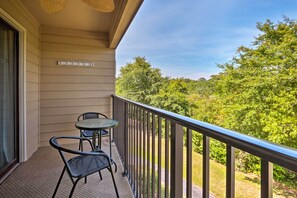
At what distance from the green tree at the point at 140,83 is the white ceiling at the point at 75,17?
9.41 m

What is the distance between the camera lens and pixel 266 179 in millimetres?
483

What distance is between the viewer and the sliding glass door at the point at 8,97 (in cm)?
227

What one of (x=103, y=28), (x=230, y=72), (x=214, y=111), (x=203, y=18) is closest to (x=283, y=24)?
(x=230, y=72)

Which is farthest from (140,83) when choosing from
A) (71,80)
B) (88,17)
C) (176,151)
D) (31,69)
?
(176,151)

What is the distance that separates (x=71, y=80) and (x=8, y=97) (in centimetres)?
131

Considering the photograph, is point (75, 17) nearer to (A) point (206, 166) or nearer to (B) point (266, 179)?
(A) point (206, 166)

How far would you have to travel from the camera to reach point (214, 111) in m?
10.5

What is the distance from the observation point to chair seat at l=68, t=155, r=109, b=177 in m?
1.54

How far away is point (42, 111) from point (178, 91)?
10.2m

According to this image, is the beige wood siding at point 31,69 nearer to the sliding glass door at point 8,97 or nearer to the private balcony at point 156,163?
the sliding glass door at point 8,97

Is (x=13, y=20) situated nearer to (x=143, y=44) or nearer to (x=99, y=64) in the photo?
(x=99, y=64)

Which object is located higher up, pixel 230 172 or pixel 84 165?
pixel 230 172

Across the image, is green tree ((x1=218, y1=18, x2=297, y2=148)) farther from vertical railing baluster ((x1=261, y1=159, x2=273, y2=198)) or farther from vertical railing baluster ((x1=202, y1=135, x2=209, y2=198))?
vertical railing baluster ((x1=261, y1=159, x2=273, y2=198))

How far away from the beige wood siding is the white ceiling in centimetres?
14
